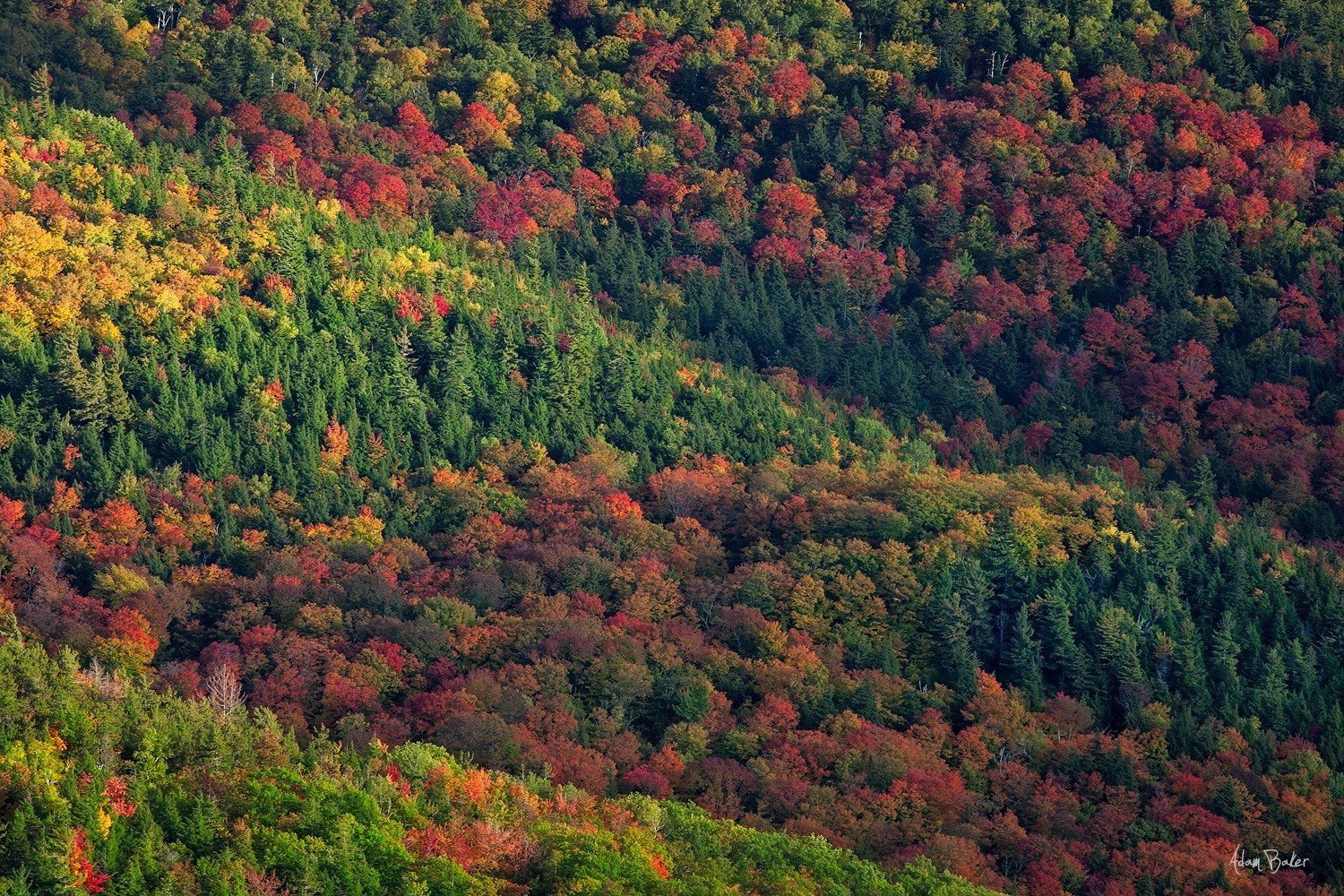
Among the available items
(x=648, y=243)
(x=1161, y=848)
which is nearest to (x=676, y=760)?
(x=1161, y=848)

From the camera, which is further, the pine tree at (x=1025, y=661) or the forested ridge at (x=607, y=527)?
the pine tree at (x=1025, y=661)
